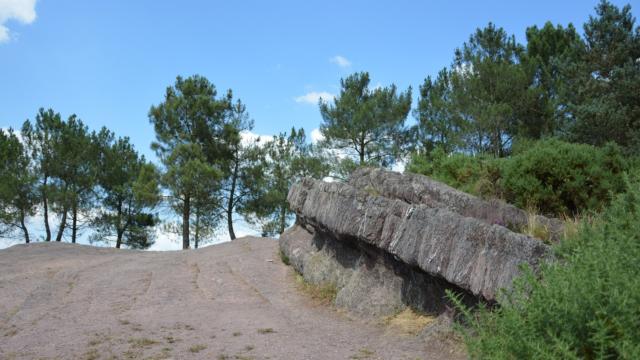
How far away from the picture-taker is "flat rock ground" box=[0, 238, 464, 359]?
7.77 m

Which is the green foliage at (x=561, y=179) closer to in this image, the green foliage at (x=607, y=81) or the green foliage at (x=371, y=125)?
the green foliage at (x=607, y=81)

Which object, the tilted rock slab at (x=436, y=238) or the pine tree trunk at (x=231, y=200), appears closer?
the tilted rock slab at (x=436, y=238)

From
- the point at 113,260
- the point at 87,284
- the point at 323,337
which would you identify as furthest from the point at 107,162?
the point at 323,337

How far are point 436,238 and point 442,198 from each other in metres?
2.75

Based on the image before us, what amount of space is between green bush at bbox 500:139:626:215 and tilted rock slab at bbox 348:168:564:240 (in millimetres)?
1033

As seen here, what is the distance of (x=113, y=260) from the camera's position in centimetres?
1723

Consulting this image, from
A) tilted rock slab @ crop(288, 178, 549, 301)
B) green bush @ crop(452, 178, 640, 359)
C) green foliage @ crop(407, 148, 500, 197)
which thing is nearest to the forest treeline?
green foliage @ crop(407, 148, 500, 197)

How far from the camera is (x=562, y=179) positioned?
1069cm

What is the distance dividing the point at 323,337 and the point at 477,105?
54.2 feet

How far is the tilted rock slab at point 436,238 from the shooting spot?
661cm

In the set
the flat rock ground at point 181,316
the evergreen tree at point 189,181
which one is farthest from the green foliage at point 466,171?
the evergreen tree at point 189,181

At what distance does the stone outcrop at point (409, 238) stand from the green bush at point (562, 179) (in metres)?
1.22

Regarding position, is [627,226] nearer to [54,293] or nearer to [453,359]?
[453,359]

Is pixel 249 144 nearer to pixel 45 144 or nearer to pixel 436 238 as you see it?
pixel 45 144
